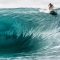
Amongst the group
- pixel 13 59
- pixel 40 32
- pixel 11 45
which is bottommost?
pixel 13 59

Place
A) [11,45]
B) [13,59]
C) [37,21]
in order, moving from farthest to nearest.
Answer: [37,21] → [11,45] → [13,59]

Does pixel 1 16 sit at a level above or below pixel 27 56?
above

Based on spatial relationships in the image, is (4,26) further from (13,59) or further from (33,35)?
(13,59)

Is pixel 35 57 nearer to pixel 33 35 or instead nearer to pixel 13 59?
pixel 13 59

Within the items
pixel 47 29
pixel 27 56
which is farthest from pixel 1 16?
pixel 27 56

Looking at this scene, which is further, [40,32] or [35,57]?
[40,32]

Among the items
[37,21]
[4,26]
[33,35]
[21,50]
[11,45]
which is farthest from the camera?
[37,21]
